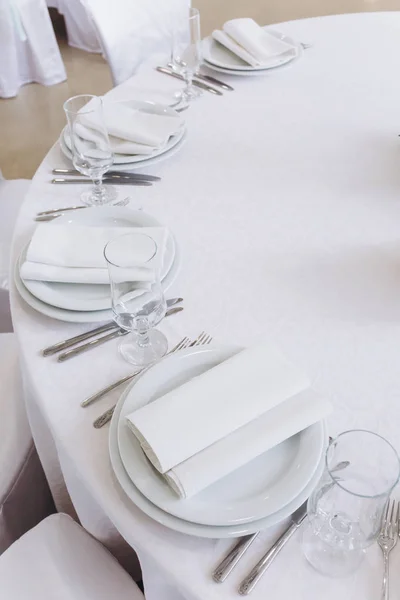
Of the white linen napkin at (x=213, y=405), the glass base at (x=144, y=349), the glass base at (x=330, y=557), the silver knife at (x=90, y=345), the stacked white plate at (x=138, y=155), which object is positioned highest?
the stacked white plate at (x=138, y=155)

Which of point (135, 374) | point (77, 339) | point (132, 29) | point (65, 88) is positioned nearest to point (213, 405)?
point (135, 374)

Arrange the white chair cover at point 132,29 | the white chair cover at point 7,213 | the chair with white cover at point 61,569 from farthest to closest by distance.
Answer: the white chair cover at point 132,29 < the white chair cover at point 7,213 < the chair with white cover at point 61,569

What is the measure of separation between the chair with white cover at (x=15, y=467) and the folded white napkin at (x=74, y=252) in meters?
0.36

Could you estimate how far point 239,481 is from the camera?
730 mm

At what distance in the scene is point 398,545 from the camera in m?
0.70

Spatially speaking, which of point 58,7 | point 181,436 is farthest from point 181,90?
point 58,7

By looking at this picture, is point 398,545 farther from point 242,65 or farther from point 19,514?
point 242,65

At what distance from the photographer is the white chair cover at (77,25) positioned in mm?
3693

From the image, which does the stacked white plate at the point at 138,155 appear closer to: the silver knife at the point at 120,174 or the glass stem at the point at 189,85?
the silver knife at the point at 120,174

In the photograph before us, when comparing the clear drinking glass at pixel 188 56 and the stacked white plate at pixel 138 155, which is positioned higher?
the clear drinking glass at pixel 188 56

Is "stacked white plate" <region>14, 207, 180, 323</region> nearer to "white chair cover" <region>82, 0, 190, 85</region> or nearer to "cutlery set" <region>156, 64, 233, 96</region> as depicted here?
"cutlery set" <region>156, 64, 233, 96</region>

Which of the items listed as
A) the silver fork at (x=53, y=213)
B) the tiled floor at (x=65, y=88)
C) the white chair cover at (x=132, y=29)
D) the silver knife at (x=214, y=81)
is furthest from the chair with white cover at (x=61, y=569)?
the tiled floor at (x=65, y=88)

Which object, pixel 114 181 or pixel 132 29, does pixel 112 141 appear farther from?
pixel 132 29

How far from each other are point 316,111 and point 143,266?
77 centimetres
